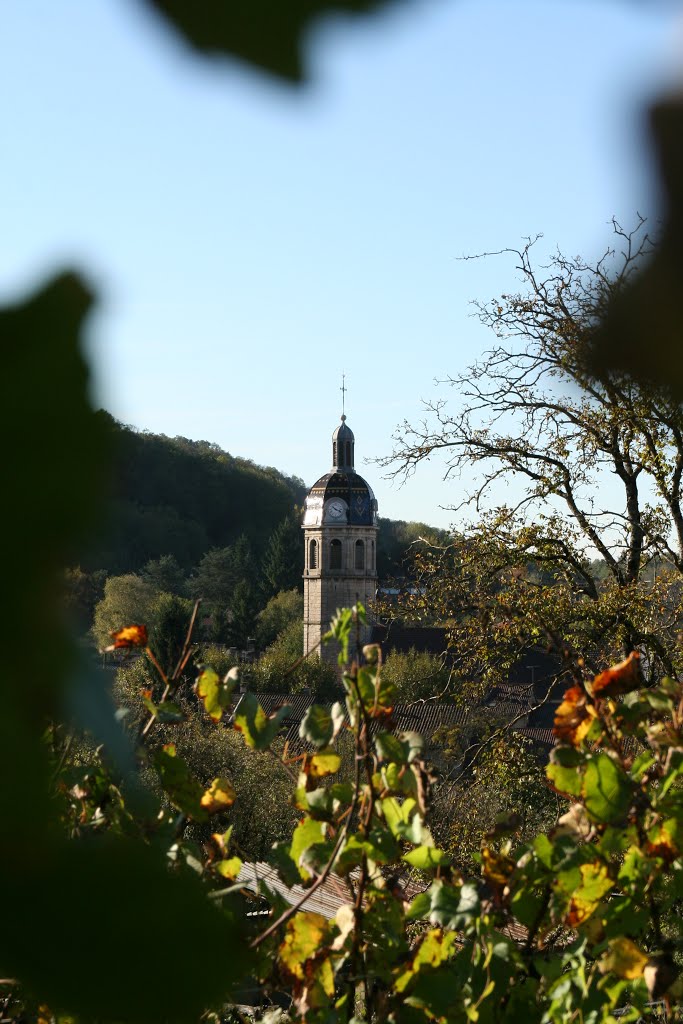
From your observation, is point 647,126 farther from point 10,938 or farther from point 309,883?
point 309,883

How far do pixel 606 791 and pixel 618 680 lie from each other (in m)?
0.17

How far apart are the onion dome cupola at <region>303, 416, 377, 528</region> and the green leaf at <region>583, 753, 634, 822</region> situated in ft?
143

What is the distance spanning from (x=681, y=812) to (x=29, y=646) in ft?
5.26

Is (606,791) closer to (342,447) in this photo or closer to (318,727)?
(318,727)

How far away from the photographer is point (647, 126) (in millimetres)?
236

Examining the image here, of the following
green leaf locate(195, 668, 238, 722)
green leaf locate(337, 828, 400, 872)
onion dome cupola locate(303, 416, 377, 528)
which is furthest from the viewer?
onion dome cupola locate(303, 416, 377, 528)

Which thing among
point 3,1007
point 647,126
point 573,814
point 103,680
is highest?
point 647,126

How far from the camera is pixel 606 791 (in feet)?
5.35

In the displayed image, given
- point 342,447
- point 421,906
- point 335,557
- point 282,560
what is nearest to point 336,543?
point 335,557

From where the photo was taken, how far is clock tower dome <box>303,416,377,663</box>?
1791 inches

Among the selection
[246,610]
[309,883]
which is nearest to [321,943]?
[309,883]

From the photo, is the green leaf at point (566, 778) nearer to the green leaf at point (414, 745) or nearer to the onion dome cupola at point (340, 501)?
the green leaf at point (414, 745)

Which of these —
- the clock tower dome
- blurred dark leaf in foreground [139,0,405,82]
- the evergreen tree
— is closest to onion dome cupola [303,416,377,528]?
the clock tower dome

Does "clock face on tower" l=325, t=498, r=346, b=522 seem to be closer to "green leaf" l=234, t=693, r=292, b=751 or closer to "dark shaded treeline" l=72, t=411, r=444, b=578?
"dark shaded treeline" l=72, t=411, r=444, b=578
